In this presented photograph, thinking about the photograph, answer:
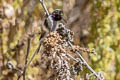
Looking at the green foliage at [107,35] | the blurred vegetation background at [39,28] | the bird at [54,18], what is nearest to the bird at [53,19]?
the bird at [54,18]

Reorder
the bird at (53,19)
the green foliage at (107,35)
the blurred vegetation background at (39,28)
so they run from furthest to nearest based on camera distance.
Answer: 1. the green foliage at (107,35)
2. the blurred vegetation background at (39,28)
3. the bird at (53,19)

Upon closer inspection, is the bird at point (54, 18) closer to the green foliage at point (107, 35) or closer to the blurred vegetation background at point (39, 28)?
the blurred vegetation background at point (39, 28)

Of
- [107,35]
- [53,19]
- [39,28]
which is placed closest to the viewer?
[53,19]

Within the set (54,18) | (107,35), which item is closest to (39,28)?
(107,35)

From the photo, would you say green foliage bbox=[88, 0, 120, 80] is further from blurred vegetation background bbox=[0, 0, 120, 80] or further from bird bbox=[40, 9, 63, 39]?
bird bbox=[40, 9, 63, 39]

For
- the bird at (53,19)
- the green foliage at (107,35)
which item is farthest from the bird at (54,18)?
the green foliage at (107,35)

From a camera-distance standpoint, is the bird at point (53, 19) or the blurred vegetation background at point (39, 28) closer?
the bird at point (53, 19)

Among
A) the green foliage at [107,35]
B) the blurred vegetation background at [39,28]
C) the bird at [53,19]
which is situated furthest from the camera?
the green foliage at [107,35]

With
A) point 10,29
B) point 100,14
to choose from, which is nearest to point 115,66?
point 100,14

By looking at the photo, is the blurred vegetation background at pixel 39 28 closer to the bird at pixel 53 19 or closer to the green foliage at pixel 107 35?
the green foliage at pixel 107 35

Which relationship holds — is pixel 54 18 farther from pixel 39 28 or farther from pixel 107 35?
pixel 107 35

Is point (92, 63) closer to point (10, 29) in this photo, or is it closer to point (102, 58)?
point (102, 58)

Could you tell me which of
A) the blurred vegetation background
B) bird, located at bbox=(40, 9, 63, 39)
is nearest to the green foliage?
the blurred vegetation background

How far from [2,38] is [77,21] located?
1.36 meters
